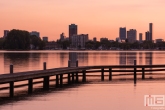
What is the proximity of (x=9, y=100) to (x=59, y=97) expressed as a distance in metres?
3.29

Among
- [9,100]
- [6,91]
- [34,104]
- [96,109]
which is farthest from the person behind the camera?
[6,91]

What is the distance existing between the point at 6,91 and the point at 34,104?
7.31 meters

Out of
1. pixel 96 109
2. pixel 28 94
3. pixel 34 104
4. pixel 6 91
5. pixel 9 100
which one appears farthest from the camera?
pixel 6 91

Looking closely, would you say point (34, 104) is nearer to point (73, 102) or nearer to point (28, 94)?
point (73, 102)

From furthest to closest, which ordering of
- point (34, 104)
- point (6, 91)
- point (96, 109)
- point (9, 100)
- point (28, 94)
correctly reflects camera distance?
point (6, 91) → point (28, 94) → point (9, 100) → point (34, 104) → point (96, 109)

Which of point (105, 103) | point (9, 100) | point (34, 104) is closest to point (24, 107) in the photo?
point (34, 104)

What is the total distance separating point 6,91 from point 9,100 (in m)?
4.94

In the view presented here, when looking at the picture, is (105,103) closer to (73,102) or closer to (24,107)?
(73,102)

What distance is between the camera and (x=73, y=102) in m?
24.4

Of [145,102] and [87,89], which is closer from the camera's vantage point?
[145,102]

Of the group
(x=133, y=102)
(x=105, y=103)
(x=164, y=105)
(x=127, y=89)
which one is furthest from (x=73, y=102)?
(x=127, y=89)

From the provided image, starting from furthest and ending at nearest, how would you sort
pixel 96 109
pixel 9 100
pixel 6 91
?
pixel 6 91, pixel 9 100, pixel 96 109

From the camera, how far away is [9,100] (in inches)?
1002

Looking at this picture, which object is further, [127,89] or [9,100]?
[127,89]
